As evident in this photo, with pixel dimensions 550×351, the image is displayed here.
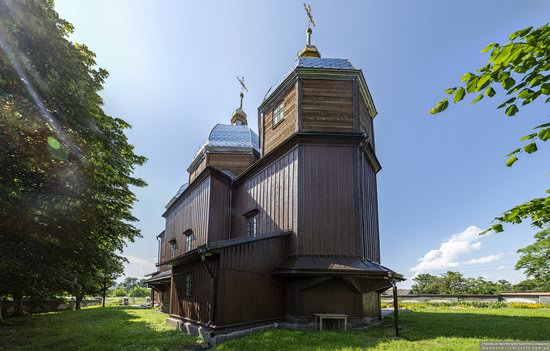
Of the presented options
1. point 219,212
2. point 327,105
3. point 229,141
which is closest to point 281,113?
point 327,105

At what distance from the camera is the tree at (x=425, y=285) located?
1707 inches

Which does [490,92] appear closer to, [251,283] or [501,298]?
[251,283]

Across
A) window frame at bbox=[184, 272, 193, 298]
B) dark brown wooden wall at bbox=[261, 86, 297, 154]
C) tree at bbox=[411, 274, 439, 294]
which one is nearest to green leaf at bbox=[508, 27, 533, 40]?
dark brown wooden wall at bbox=[261, 86, 297, 154]

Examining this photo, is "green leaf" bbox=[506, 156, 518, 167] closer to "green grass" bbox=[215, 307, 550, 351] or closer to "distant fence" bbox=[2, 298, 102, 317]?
"green grass" bbox=[215, 307, 550, 351]

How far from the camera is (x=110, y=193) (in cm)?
1145

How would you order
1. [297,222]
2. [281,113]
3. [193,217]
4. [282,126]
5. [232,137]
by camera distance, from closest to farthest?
[297,222]
[282,126]
[281,113]
[193,217]
[232,137]

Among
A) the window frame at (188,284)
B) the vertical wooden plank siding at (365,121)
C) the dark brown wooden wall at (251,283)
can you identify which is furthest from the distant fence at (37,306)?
the vertical wooden plank siding at (365,121)

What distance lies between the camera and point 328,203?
1157 cm

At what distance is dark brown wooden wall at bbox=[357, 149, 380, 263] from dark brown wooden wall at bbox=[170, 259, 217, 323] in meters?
5.76

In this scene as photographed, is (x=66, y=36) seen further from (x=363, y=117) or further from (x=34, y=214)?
(x=363, y=117)

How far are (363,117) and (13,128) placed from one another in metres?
12.3

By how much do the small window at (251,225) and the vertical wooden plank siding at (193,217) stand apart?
6.29ft

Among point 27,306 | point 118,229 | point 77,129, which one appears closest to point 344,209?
point 118,229

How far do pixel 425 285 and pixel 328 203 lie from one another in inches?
1700
